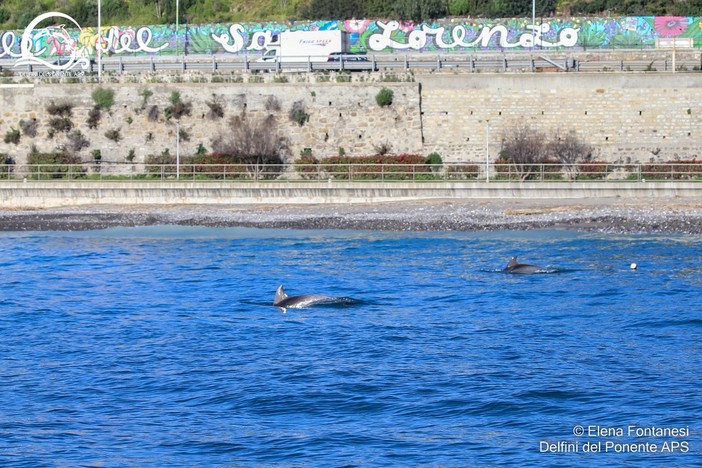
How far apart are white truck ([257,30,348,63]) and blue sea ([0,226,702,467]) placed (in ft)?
69.9

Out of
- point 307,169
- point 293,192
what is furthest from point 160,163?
point 293,192

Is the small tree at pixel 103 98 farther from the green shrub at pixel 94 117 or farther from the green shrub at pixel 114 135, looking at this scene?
the green shrub at pixel 114 135

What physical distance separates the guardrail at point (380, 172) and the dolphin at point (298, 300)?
61.8 feet

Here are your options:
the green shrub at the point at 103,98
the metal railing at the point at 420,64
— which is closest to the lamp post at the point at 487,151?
the metal railing at the point at 420,64

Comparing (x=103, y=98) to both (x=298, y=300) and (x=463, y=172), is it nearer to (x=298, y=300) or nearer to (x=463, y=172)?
(x=463, y=172)

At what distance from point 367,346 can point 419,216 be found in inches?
738

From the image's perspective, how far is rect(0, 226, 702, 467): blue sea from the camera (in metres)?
17.3

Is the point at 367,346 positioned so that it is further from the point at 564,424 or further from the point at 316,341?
the point at 564,424

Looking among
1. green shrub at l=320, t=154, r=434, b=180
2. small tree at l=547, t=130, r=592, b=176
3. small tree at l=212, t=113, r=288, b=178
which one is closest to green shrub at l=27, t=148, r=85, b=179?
small tree at l=212, t=113, r=288, b=178

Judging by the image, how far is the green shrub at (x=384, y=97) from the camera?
50875 millimetres

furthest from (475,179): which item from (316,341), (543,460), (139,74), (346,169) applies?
(543,460)

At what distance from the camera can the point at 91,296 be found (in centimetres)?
3027

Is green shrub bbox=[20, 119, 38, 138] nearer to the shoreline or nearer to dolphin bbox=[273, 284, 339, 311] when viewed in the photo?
the shoreline

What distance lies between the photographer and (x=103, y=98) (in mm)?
52344
